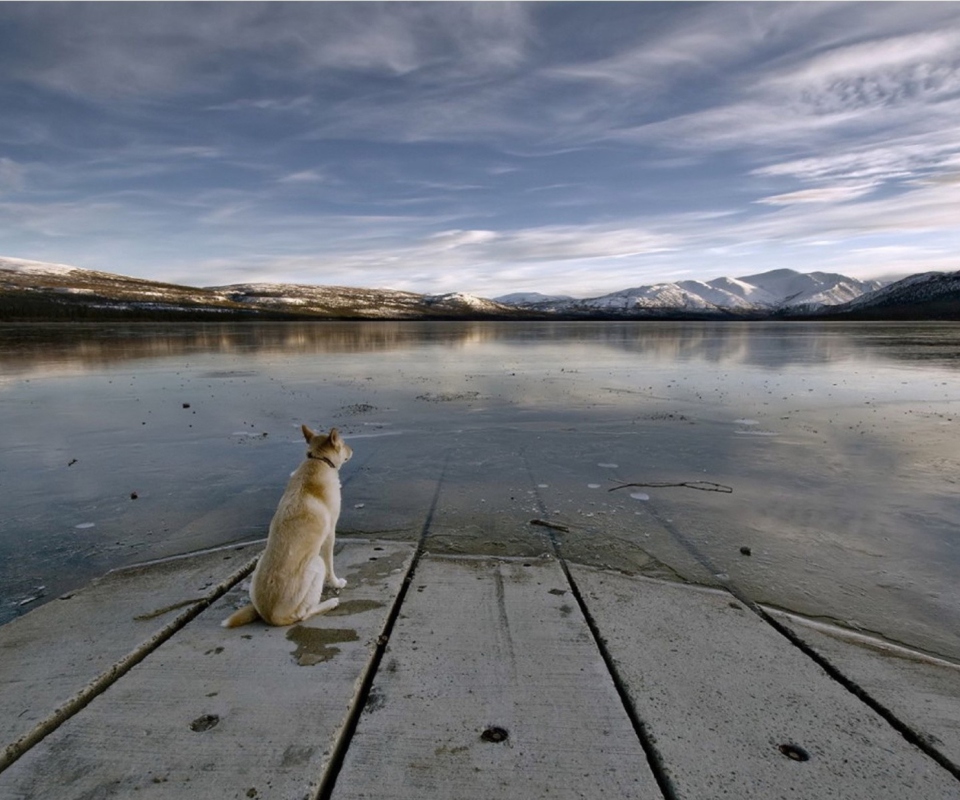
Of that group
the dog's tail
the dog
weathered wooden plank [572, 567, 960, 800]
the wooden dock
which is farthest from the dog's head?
weathered wooden plank [572, 567, 960, 800]

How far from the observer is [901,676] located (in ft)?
11.5

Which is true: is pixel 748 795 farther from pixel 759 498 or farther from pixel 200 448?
pixel 200 448

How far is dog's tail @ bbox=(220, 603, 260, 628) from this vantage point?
151 inches

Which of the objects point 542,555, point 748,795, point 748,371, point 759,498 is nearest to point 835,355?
point 748,371

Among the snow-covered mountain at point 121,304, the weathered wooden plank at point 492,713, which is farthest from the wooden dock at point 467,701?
the snow-covered mountain at point 121,304

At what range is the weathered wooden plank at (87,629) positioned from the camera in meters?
3.13

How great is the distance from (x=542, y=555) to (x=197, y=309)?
15983 cm

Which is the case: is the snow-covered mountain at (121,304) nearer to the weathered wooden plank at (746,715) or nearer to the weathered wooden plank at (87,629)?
the weathered wooden plank at (87,629)

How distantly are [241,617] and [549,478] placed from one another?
5048mm

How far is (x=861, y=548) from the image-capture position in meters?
5.70

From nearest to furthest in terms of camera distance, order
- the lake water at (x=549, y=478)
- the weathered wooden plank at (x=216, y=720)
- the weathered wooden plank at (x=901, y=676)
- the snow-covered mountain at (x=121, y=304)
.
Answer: the weathered wooden plank at (x=216, y=720), the weathered wooden plank at (x=901, y=676), the lake water at (x=549, y=478), the snow-covered mountain at (x=121, y=304)

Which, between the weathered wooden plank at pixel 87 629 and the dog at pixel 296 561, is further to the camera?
the dog at pixel 296 561

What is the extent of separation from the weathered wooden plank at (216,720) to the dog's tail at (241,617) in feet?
0.17

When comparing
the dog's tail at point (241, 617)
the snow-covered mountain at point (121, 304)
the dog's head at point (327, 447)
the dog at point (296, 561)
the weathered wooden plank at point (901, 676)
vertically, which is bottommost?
the weathered wooden plank at point (901, 676)
